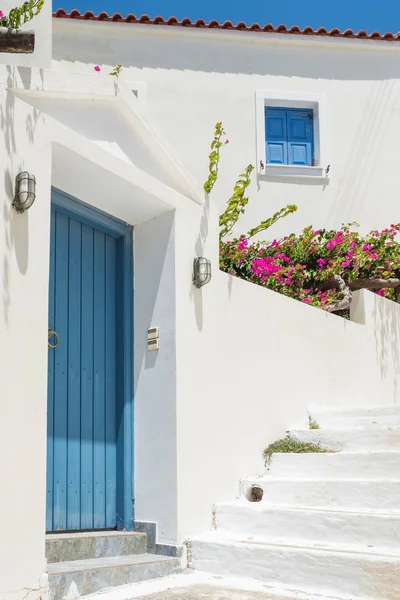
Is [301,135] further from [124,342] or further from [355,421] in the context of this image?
[124,342]

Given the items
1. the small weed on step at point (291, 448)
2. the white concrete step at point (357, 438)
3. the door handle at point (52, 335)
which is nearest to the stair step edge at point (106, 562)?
the door handle at point (52, 335)

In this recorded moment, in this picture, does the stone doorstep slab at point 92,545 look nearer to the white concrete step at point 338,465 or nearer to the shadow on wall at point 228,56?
the white concrete step at point 338,465

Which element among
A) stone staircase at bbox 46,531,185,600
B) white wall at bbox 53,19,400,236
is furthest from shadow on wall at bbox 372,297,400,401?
stone staircase at bbox 46,531,185,600

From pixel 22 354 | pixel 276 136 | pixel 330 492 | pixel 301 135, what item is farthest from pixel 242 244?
pixel 22 354

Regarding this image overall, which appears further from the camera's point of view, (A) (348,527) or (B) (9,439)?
(A) (348,527)

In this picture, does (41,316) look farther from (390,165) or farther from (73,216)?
(390,165)

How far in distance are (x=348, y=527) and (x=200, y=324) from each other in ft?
7.12

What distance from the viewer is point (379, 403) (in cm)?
1007

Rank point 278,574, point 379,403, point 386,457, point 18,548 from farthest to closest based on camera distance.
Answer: point 379,403 → point 386,457 → point 278,574 → point 18,548

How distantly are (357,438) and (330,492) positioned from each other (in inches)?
38.3

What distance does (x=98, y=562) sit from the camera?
5.89 metres

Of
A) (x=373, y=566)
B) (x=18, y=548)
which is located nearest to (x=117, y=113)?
(x=18, y=548)

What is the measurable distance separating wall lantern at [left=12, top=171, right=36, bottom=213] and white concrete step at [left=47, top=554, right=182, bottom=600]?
7.92ft

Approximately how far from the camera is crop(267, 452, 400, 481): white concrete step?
679 centimetres
